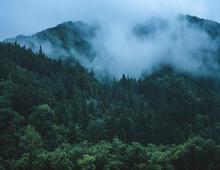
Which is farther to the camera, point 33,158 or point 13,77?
point 13,77

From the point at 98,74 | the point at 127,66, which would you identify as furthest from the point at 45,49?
the point at 127,66

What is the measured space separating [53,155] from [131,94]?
6770 centimetres

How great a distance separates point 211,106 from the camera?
127 m

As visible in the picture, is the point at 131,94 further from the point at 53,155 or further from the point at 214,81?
the point at 53,155

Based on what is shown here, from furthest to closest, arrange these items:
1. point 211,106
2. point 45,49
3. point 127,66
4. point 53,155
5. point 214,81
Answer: point 127,66 → point 45,49 → point 214,81 → point 211,106 → point 53,155

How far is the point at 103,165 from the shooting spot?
221 ft

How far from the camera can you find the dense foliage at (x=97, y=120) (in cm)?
6725

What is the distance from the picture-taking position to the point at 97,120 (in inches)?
3910

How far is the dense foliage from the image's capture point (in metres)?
67.2

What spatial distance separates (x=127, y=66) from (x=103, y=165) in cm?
12789

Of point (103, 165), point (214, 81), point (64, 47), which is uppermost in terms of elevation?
point (64, 47)

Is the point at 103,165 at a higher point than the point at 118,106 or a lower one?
lower

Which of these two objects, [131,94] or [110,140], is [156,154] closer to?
[110,140]

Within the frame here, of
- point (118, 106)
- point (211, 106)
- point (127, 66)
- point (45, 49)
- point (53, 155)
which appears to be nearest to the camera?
point (53, 155)
